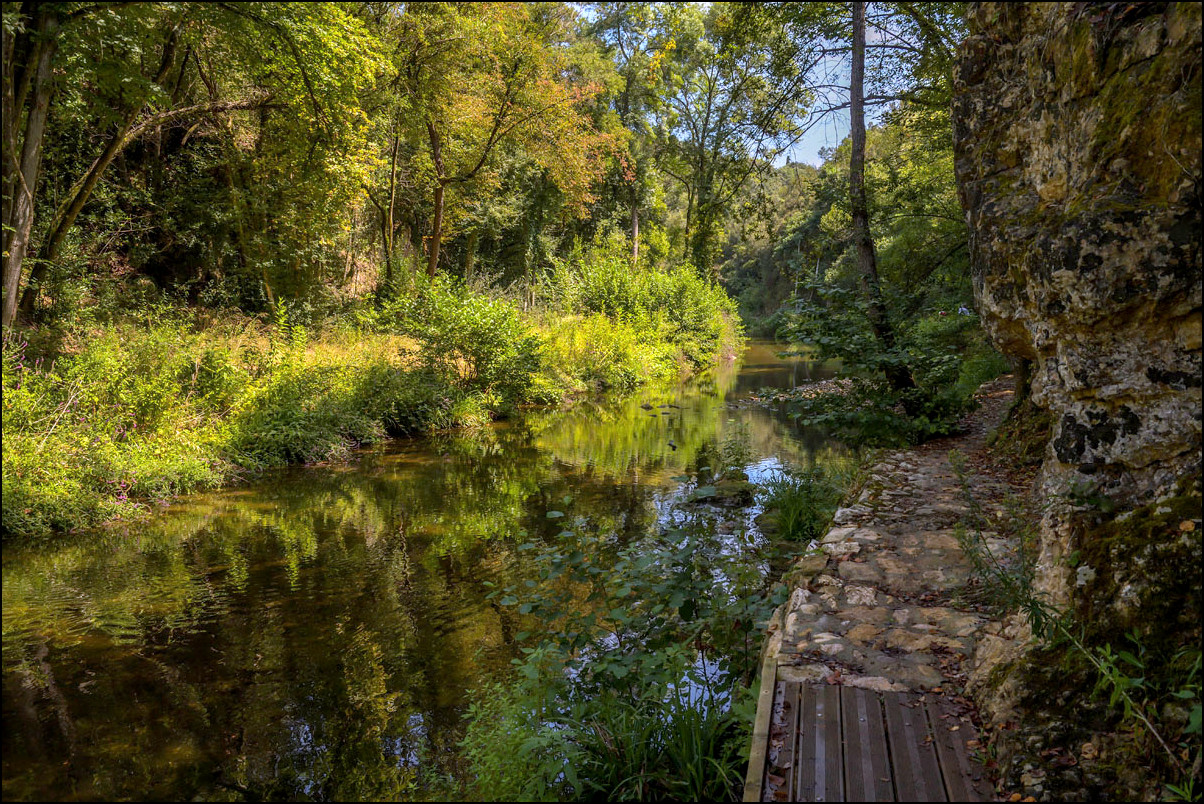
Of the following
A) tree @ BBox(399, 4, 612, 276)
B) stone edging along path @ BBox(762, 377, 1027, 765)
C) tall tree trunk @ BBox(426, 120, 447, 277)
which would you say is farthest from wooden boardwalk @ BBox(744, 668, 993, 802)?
tall tree trunk @ BBox(426, 120, 447, 277)

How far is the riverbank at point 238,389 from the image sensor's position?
7020 millimetres

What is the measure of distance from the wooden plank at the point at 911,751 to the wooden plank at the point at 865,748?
32mm

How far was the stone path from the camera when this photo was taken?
127 inches

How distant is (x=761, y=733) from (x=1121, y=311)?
7.72 feet

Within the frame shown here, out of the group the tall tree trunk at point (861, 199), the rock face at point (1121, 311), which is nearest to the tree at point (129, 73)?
the rock face at point (1121, 311)

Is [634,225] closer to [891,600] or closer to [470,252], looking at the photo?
[470,252]

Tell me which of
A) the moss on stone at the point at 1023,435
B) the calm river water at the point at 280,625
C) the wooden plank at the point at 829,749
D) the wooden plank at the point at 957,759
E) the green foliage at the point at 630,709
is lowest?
the calm river water at the point at 280,625

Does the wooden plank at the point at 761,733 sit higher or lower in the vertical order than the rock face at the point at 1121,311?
lower

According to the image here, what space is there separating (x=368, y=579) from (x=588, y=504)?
126 inches

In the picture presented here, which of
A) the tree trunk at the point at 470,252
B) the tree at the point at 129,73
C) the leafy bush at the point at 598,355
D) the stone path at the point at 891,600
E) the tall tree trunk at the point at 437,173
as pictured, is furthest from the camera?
the tree trunk at the point at 470,252

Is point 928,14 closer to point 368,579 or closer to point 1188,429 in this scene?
point 1188,429

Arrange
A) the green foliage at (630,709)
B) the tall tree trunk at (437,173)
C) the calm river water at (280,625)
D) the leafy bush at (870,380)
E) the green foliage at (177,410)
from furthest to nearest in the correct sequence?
the tall tree trunk at (437,173) < the leafy bush at (870,380) < the green foliage at (177,410) < the calm river water at (280,625) < the green foliage at (630,709)

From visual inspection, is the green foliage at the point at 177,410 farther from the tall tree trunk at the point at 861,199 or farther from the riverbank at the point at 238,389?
the tall tree trunk at the point at 861,199

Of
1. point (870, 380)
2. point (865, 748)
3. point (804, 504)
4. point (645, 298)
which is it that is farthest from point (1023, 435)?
point (645, 298)
